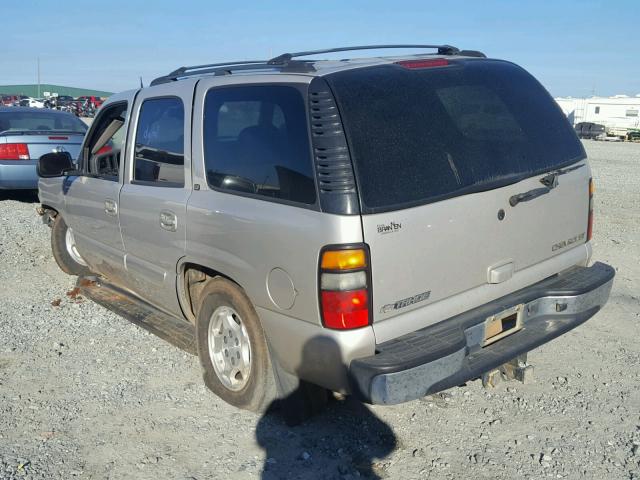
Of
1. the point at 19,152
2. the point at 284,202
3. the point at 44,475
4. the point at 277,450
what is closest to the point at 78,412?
the point at 44,475

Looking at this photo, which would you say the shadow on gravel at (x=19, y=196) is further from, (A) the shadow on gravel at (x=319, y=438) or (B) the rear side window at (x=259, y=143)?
(A) the shadow on gravel at (x=319, y=438)

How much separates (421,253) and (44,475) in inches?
88.6

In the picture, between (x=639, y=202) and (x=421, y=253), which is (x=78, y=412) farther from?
(x=639, y=202)

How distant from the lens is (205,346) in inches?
160

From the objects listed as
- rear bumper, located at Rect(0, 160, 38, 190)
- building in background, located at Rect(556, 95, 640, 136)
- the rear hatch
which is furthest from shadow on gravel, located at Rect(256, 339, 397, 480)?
building in background, located at Rect(556, 95, 640, 136)

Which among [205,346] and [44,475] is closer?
[44,475]

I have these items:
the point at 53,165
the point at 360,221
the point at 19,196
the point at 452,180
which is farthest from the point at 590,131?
the point at 360,221

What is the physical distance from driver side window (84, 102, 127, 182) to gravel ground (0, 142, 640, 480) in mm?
1418

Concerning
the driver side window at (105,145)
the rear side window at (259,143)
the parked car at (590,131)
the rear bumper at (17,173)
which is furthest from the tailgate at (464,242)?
the parked car at (590,131)

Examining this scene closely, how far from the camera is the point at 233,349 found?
12.8ft

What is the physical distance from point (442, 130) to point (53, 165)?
357 centimetres

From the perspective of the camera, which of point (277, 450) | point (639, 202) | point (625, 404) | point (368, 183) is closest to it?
point (368, 183)

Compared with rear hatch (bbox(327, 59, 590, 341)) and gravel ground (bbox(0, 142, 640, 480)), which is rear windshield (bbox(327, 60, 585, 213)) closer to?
rear hatch (bbox(327, 59, 590, 341))

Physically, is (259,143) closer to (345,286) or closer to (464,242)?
(345,286)
